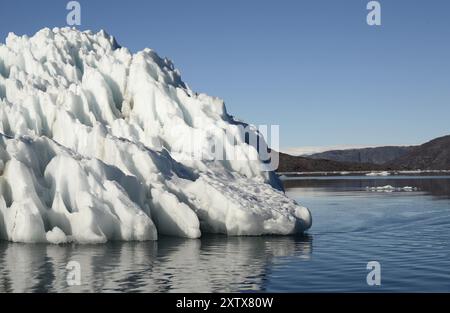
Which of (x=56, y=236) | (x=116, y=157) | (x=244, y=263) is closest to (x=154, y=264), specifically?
(x=244, y=263)

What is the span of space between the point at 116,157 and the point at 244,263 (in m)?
13.1

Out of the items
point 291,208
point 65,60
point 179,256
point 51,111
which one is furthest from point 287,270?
point 65,60

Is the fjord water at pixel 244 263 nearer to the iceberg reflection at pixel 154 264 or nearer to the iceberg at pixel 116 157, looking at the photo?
the iceberg reflection at pixel 154 264

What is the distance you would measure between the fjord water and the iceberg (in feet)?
3.91

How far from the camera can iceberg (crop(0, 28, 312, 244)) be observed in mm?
29203

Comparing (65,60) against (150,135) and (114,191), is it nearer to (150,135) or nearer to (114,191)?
(150,135)

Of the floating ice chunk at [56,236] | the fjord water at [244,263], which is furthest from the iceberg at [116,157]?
the fjord water at [244,263]

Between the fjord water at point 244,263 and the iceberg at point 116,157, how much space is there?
47.0 inches

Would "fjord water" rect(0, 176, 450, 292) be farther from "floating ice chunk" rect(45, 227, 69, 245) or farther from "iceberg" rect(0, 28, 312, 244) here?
"iceberg" rect(0, 28, 312, 244)

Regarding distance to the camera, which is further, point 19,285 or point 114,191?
point 114,191

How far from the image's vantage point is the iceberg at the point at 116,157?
95.8 ft
